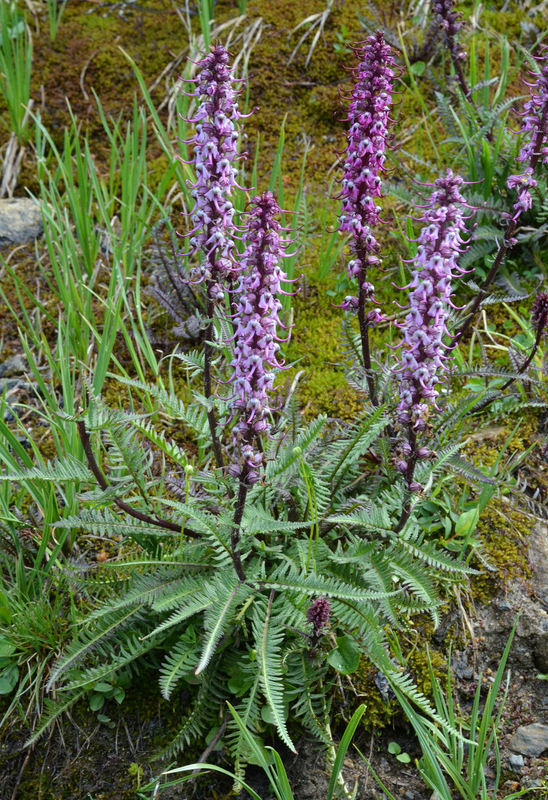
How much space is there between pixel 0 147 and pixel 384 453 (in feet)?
12.4

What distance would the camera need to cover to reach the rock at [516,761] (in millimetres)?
2549

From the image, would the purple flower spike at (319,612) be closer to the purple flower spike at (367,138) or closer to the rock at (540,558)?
the rock at (540,558)

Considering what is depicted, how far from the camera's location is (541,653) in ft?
9.17

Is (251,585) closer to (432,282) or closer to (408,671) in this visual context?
(408,671)

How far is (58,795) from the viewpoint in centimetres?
253

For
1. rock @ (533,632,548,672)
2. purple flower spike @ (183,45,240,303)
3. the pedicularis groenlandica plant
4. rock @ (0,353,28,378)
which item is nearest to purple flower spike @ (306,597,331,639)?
the pedicularis groenlandica plant

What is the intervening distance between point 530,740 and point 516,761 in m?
0.09

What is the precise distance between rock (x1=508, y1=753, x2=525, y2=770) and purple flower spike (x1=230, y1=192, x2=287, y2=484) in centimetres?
150

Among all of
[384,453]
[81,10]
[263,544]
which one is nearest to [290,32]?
[81,10]

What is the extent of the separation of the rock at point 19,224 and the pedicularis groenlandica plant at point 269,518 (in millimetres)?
2314

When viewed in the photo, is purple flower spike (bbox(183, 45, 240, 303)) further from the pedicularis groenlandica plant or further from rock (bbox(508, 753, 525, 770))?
rock (bbox(508, 753, 525, 770))

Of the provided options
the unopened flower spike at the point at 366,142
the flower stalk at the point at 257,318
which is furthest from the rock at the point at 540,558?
the flower stalk at the point at 257,318

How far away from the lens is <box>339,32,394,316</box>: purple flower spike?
2.43 m

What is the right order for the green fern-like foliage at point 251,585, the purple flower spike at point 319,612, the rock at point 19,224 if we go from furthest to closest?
1. the rock at point 19,224
2. the green fern-like foliage at point 251,585
3. the purple flower spike at point 319,612
